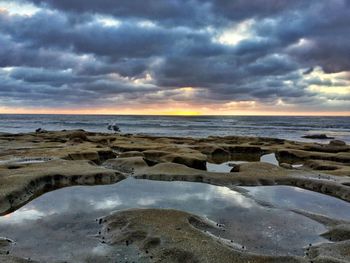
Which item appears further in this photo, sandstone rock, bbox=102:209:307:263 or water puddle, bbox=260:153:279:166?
water puddle, bbox=260:153:279:166

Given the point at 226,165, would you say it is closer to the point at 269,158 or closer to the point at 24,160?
the point at 269,158

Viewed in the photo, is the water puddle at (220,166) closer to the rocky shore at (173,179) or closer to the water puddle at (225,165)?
the water puddle at (225,165)

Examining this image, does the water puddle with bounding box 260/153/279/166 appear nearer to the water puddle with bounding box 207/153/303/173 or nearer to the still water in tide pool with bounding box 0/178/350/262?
the water puddle with bounding box 207/153/303/173

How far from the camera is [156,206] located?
25.0m

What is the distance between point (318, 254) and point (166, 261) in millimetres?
6875

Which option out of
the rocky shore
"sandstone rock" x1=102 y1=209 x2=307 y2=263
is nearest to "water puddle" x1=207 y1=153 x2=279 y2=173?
the rocky shore

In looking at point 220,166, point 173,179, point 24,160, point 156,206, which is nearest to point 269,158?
point 220,166

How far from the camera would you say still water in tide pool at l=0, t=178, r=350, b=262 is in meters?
17.6

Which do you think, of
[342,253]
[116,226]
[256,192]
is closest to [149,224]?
[116,226]

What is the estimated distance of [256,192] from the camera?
29984 millimetres

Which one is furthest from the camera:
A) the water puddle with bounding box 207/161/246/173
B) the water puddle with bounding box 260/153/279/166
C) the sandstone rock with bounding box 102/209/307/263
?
the water puddle with bounding box 260/153/279/166

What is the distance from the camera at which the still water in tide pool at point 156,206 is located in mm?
17578

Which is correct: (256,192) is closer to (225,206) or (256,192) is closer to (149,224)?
(225,206)

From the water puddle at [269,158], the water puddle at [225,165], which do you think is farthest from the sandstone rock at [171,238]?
the water puddle at [269,158]
